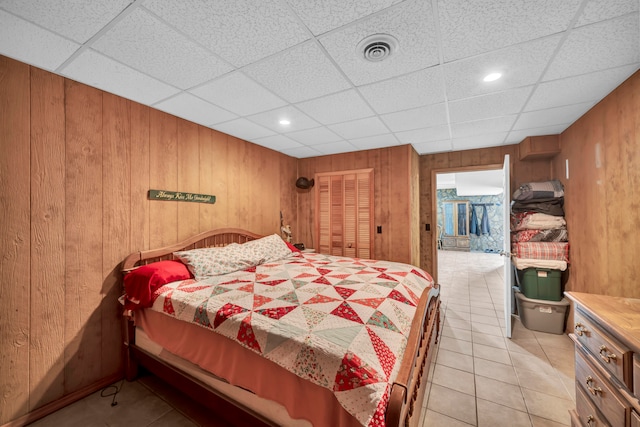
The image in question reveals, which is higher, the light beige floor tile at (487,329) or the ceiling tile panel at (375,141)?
the ceiling tile panel at (375,141)

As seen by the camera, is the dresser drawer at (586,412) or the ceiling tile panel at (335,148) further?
the ceiling tile panel at (335,148)

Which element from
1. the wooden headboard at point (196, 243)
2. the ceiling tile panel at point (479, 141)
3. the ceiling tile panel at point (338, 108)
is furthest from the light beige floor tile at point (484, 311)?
the wooden headboard at point (196, 243)

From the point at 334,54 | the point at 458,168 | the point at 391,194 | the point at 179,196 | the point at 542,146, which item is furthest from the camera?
the point at 458,168

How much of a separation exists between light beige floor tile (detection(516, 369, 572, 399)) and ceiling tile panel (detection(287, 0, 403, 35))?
3070 millimetres

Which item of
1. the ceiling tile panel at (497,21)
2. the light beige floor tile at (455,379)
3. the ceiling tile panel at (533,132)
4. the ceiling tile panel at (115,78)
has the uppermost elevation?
the ceiling tile panel at (115,78)

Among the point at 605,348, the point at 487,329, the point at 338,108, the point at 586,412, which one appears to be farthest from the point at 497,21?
the point at 487,329

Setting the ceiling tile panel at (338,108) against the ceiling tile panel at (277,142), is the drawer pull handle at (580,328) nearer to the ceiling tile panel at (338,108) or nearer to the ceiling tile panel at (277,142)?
the ceiling tile panel at (338,108)

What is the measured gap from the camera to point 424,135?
3.43 m

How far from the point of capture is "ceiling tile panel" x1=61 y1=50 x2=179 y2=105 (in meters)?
1.75

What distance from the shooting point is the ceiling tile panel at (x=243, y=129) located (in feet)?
9.64

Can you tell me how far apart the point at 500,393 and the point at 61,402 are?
11.5ft

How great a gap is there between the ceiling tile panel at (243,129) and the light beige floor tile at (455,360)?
3.29 meters

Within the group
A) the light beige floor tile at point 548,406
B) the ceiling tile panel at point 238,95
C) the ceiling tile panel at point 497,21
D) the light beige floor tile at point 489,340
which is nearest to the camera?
the ceiling tile panel at point 497,21

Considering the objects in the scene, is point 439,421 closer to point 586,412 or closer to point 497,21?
point 586,412
